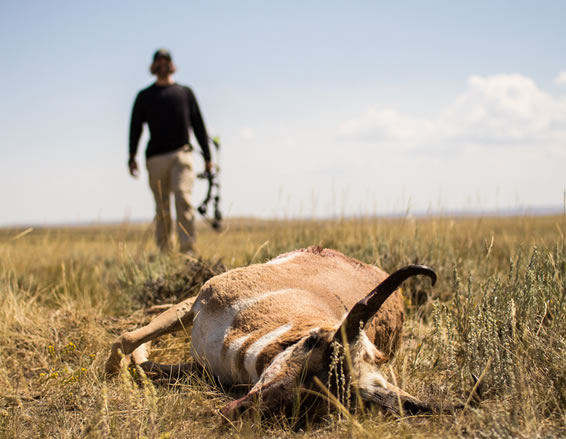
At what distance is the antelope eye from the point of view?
2.51 metres

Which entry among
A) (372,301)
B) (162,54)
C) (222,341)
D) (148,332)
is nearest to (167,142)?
(162,54)

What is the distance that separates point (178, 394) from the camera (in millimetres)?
3213

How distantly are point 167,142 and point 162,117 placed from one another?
403 millimetres

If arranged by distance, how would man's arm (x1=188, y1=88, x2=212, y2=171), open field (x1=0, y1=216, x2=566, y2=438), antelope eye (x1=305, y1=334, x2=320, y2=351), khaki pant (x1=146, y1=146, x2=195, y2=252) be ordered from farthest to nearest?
man's arm (x1=188, y1=88, x2=212, y2=171) → khaki pant (x1=146, y1=146, x2=195, y2=252) → open field (x1=0, y1=216, x2=566, y2=438) → antelope eye (x1=305, y1=334, x2=320, y2=351)

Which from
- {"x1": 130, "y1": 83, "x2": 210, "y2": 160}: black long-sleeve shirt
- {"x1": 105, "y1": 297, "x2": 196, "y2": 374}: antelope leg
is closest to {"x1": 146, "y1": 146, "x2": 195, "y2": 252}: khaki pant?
{"x1": 130, "y1": 83, "x2": 210, "y2": 160}: black long-sleeve shirt

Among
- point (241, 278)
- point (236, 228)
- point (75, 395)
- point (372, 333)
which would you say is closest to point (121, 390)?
point (75, 395)

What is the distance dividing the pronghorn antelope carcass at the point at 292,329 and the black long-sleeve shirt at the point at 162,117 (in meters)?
5.04

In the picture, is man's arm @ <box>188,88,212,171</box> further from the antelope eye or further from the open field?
the antelope eye

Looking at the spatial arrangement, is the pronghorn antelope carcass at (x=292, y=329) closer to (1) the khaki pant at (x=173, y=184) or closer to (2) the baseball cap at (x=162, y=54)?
(1) the khaki pant at (x=173, y=184)

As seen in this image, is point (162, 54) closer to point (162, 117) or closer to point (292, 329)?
point (162, 117)

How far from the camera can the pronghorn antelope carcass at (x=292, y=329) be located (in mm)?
2438

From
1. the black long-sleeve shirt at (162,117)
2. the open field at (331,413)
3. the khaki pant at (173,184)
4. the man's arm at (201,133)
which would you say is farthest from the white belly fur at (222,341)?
the man's arm at (201,133)

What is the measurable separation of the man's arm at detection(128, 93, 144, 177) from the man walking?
0.05ft

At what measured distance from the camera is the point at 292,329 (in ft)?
9.31
